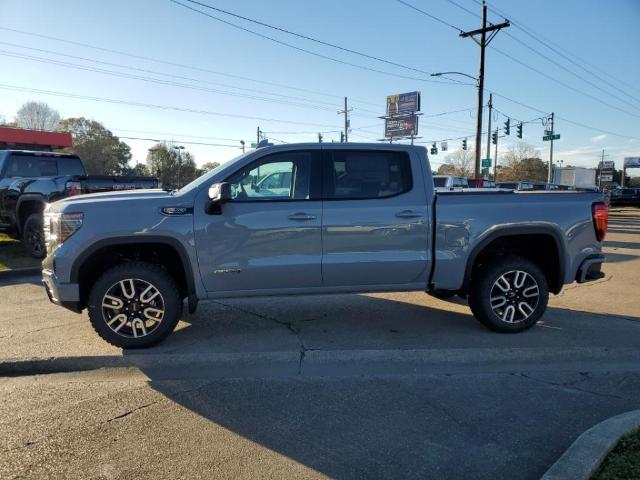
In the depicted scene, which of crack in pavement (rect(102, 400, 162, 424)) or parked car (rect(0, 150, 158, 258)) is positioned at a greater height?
parked car (rect(0, 150, 158, 258))

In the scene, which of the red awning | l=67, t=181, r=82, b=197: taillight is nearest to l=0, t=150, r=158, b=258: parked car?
l=67, t=181, r=82, b=197: taillight

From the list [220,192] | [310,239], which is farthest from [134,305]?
[310,239]

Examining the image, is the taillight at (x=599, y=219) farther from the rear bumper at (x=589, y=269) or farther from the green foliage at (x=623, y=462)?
the green foliage at (x=623, y=462)

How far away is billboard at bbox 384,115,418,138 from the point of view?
50.8m

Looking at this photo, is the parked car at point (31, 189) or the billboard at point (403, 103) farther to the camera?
the billboard at point (403, 103)

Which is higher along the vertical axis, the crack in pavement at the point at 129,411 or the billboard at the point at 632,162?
the billboard at the point at 632,162

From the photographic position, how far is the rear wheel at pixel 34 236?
31.2ft

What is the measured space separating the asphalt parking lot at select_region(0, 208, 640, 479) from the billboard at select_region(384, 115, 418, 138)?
4686 cm

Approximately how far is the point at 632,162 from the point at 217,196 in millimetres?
108007

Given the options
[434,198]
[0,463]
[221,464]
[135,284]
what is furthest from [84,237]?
[434,198]

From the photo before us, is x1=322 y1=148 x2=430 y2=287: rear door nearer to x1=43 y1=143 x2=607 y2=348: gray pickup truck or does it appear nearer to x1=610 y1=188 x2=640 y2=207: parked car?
x1=43 y1=143 x2=607 y2=348: gray pickup truck

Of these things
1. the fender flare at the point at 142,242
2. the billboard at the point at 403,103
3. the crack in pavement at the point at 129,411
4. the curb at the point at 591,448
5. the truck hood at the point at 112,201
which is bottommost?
the crack in pavement at the point at 129,411

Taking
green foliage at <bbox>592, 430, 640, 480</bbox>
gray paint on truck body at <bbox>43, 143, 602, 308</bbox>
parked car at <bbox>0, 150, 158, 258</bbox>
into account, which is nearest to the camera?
green foliage at <bbox>592, 430, 640, 480</bbox>

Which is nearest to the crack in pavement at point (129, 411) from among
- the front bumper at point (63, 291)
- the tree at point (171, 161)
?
the front bumper at point (63, 291)
